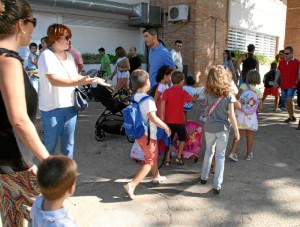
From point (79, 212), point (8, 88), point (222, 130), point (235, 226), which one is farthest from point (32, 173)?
point (222, 130)

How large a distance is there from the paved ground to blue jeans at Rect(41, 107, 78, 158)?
84 cm

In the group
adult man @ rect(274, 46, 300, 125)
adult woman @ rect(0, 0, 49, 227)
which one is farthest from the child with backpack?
adult man @ rect(274, 46, 300, 125)

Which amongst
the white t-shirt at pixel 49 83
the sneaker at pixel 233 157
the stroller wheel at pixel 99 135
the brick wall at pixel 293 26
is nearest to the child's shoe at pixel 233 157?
the sneaker at pixel 233 157

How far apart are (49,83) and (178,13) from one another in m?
11.7

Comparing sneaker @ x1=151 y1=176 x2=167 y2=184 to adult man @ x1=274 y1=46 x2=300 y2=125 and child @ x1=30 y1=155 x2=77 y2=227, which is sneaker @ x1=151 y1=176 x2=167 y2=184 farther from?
adult man @ x1=274 y1=46 x2=300 y2=125

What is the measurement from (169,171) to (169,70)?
1565mm

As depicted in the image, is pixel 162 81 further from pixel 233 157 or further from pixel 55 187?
pixel 55 187

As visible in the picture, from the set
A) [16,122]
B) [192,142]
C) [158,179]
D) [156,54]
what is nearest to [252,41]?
[156,54]

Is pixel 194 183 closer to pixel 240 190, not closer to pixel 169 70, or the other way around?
pixel 240 190

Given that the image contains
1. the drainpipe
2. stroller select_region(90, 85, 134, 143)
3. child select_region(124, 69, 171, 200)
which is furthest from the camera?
the drainpipe

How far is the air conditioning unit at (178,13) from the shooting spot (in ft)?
46.4

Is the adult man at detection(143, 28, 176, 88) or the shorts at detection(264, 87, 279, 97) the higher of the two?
the adult man at detection(143, 28, 176, 88)

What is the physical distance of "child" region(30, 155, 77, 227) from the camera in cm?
188

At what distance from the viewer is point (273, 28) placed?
2145 centimetres
